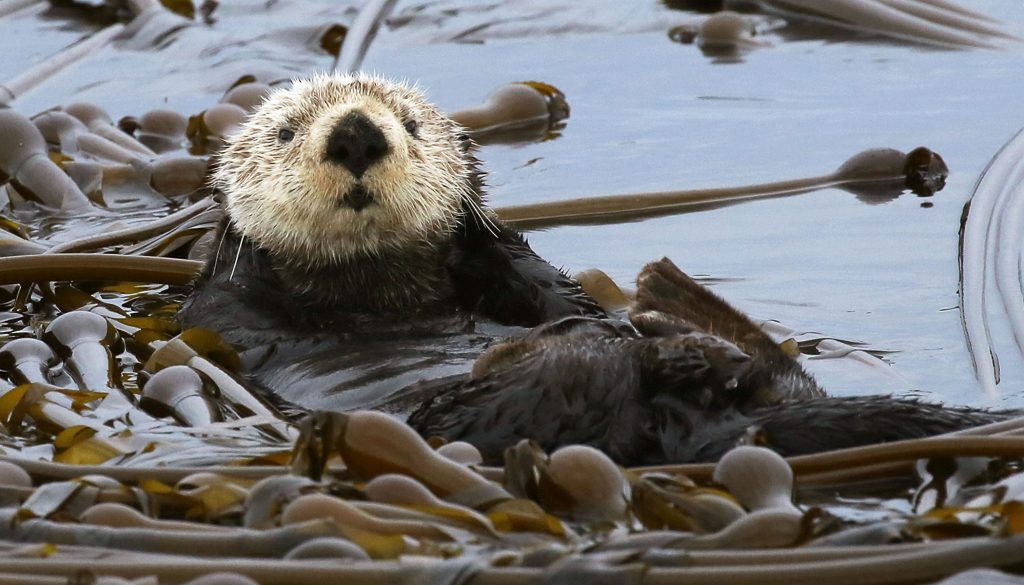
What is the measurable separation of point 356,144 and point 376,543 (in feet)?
5.68

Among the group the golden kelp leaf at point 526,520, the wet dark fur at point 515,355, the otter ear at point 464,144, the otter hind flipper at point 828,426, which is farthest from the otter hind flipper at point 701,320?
the otter ear at point 464,144

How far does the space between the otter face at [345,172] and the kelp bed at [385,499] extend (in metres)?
0.45

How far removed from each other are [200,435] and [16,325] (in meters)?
1.53

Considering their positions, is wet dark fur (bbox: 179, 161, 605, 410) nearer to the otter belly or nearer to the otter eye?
the otter belly

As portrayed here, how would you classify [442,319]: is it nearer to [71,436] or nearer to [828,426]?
[71,436]

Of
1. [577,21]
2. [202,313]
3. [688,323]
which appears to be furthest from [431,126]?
[577,21]

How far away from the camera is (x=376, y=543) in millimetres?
2957

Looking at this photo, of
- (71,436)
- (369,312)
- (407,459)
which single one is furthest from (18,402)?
(407,459)

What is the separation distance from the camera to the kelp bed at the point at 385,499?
280 centimetres

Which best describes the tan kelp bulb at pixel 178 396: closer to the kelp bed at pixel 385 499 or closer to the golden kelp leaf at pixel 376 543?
the kelp bed at pixel 385 499

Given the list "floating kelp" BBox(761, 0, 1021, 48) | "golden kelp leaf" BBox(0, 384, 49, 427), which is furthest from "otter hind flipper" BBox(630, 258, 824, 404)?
"floating kelp" BBox(761, 0, 1021, 48)

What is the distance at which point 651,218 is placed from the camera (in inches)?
248

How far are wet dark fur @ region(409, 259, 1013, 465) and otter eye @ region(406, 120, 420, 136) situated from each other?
1262mm

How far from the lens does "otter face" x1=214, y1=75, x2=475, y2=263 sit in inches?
178
